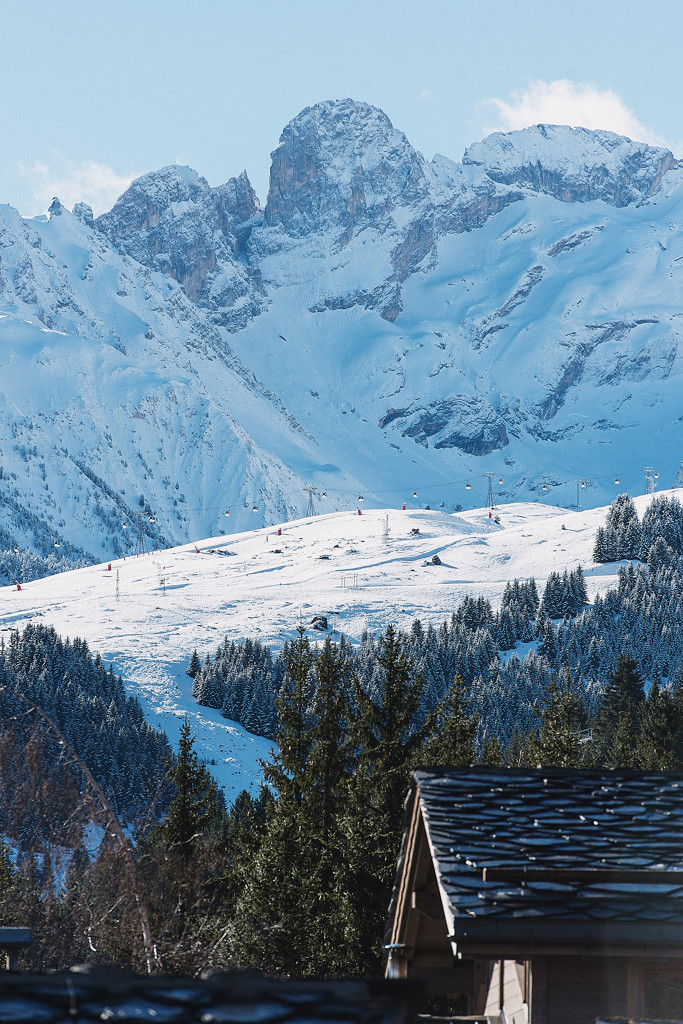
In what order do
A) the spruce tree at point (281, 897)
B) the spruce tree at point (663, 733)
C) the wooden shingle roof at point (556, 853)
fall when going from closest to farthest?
the wooden shingle roof at point (556, 853) → the spruce tree at point (281, 897) → the spruce tree at point (663, 733)

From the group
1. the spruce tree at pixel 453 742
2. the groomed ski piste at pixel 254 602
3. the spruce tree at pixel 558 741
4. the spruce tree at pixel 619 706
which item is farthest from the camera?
the groomed ski piste at pixel 254 602

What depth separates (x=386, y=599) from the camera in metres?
168

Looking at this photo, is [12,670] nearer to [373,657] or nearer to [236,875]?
[373,657]

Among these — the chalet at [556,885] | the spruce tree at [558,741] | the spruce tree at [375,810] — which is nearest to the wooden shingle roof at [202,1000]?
the chalet at [556,885]

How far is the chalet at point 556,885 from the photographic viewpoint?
6.77m

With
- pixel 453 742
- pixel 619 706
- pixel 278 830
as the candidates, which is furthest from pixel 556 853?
pixel 619 706

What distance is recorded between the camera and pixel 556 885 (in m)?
7.11

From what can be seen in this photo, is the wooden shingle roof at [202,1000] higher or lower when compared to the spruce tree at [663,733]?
lower

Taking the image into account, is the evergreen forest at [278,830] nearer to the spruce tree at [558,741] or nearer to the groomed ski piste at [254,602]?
the spruce tree at [558,741]

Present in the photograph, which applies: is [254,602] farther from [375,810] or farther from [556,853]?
[556,853]

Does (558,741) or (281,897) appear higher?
(558,741)

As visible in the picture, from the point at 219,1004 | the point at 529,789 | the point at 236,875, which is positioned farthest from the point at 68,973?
the point at 236,875

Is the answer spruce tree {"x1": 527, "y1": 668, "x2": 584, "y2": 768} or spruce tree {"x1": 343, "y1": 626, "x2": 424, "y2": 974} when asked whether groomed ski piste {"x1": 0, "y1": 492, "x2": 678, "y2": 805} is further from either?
spruce tree {"x1": 343, "y1": 626, "x2": 424, "y2": 974}

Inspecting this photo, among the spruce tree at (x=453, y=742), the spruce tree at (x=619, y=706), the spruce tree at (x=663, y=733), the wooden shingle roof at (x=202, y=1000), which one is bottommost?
the wooden shingle roof at (x=202, y=1000)
